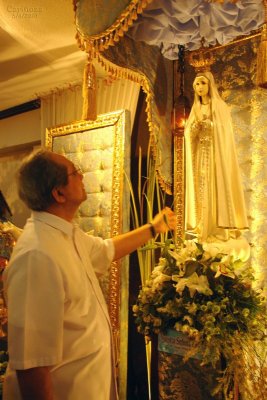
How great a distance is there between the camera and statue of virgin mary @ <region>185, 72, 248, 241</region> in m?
2.21

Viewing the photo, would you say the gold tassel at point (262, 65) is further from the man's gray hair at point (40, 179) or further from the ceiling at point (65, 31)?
the man's gray hair at point (40, 179)

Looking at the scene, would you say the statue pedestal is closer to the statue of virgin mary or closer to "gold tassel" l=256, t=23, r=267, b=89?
the statue of virgin mary

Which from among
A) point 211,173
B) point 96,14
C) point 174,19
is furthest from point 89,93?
point 211,173

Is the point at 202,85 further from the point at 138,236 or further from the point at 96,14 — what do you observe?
the point at 138,236

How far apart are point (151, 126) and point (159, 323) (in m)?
1.23

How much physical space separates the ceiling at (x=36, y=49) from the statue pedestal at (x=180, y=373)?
6.67 ft

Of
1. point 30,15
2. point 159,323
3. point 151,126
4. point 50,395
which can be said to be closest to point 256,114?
point 151,126

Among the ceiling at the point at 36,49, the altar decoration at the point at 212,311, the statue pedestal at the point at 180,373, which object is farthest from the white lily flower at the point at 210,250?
the ceiling at the point at 36,49

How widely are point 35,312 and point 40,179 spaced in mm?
461

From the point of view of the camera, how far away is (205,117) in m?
2.32

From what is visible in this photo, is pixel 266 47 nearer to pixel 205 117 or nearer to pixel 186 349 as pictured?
pixel 205 117

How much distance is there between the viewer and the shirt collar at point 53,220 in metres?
1.50

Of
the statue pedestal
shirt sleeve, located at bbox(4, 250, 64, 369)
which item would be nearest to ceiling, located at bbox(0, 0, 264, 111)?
shirt sleeve, located at bbox(4, 250, 64, 369)

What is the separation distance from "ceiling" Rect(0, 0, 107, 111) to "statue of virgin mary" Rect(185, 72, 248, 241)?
109cm
